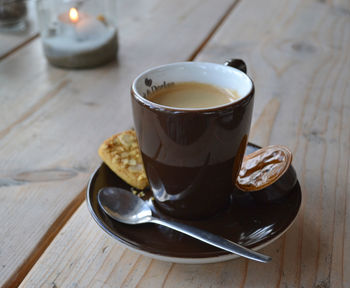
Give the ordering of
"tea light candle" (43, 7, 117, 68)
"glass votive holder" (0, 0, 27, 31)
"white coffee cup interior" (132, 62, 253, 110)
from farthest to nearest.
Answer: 1. "glass votive holder" (0, 0, 27, 31)
2. "tea light candle" (43, 7, 117, 68)
3. "white coffee cup interior" (132, 62, 253, 110)

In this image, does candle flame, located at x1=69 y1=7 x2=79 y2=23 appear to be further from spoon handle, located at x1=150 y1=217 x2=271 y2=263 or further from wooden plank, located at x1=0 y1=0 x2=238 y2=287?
spoon handle, located at x1=150 y1=217 x2=271 y2=263

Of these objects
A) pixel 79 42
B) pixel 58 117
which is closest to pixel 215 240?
pixel 58 117

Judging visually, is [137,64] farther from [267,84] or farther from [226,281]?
[226,281]

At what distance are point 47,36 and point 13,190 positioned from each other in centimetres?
53

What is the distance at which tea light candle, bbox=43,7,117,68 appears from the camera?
1.07 meters

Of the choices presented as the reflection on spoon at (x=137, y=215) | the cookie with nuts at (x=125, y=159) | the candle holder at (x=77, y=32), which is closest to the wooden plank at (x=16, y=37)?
the candle holder at (x=77, y=32)

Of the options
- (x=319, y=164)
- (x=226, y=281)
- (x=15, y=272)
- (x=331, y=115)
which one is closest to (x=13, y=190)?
(x=15, y=272)

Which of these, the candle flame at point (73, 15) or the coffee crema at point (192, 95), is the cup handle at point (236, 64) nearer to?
the coffee crema at point (192, 95)

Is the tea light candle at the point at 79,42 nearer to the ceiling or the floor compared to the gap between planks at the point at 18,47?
nearer to the ceiling

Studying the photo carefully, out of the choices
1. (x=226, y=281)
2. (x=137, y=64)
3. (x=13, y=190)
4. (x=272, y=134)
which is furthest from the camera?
(x=137, y=64)

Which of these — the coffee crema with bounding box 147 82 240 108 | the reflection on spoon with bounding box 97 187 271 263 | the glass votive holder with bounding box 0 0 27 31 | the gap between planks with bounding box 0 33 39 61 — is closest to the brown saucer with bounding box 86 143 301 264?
the reflection on spoon with bounding box 97 187 271 263

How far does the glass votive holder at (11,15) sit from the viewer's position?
1259 millimetres

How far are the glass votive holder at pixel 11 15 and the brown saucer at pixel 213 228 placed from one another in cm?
83

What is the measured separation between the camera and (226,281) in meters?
0.52
